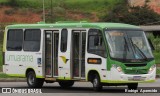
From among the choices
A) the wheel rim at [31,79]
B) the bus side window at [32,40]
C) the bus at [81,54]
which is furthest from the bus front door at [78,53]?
the wheel rim at [31,79]

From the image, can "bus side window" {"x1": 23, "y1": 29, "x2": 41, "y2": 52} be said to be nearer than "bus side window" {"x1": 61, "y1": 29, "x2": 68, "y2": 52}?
No

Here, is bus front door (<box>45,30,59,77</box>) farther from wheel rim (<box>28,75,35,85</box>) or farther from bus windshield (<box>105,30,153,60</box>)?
bus windshield (<box>105,30,153,60</box>)

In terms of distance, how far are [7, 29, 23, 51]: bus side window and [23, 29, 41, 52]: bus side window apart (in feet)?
1.12

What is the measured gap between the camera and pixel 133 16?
97938 mm

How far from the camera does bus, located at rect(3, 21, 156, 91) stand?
20594 millimetres

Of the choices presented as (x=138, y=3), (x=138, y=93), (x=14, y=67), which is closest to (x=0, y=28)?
(x=138, y=3)

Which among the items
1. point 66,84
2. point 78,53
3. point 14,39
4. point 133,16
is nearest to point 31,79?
point 66,84

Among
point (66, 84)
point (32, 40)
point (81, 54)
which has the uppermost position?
point (32, 40)

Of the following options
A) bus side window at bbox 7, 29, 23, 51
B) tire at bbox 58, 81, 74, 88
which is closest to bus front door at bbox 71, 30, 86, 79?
tire at bbox 58, 81, 74, 88

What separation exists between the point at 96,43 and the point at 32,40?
4037mm

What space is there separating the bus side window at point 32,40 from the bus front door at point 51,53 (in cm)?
56

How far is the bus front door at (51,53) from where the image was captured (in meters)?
23.2

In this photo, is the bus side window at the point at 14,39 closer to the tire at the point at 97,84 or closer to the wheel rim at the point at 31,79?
the wheel rim at the point at 31,79

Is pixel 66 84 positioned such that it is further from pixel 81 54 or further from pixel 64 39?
pixel 81 54
